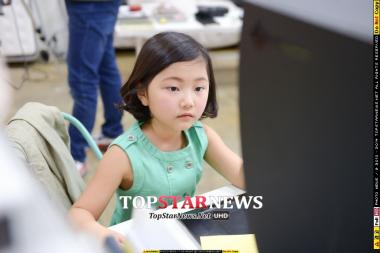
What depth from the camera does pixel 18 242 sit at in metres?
0.20

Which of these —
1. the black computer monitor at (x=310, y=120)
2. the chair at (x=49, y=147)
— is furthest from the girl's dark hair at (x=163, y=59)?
the black computer monitor at (x=310, y=120)

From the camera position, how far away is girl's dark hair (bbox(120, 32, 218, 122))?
0.68 meters

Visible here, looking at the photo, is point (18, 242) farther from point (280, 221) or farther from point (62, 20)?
point (62, 20)

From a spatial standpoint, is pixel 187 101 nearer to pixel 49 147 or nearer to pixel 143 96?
pixel 143 96

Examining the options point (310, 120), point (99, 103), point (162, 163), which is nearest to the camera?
point (310, 120)

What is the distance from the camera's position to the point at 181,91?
0.65 metres

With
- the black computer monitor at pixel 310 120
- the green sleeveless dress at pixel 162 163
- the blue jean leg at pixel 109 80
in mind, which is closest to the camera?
the black computer monitor at pixel 310 120

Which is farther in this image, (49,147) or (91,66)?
(91,66)

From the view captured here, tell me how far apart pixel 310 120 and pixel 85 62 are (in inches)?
25.5

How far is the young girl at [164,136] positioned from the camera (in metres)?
0.67

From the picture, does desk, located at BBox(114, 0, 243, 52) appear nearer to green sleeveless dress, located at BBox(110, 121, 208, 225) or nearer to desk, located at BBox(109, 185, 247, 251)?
green sleeveless dress, located at BBox(110, 121, 208, 225)

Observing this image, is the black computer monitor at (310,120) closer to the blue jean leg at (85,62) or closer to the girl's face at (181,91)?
the girl's face at (181,91)

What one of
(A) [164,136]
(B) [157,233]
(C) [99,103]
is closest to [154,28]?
(C) [99,103]

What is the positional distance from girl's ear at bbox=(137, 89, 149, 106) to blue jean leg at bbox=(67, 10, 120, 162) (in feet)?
0.70
